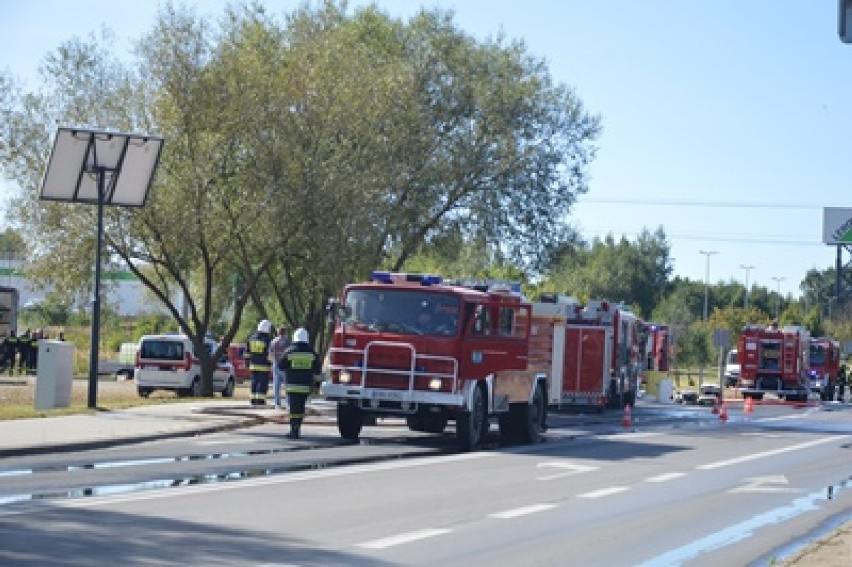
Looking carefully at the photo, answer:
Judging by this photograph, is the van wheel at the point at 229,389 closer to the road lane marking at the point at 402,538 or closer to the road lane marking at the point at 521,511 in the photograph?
the road lane marking at the point at 521,511

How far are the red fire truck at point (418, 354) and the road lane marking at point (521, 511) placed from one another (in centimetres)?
777

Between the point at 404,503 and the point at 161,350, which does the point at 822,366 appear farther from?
A: the point at 404,503

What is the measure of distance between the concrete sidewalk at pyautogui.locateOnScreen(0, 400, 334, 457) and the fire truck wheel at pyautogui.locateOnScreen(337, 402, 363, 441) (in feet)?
7.63

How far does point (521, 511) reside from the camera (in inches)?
609

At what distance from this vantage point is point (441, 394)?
78.4ft

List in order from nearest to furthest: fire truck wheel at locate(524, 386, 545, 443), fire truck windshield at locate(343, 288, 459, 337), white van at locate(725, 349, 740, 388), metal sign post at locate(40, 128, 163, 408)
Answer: fire truck windshield at locate(343, 288, 459, 337)
fire truck wheel at locate(524, 386, 545, 443)
metal sign post at locate(40, 128, 163, 408)
white van at locate(725, 349, 740, 388)

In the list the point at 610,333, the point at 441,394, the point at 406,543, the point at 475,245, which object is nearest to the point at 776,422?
the point at 610,333

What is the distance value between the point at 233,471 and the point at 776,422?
2517cm

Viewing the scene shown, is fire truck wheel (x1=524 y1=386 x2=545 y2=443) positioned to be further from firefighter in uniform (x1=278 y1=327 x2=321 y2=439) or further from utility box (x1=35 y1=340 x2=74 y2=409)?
utility box (x1=35 y1=340 x2=74 y2=409)

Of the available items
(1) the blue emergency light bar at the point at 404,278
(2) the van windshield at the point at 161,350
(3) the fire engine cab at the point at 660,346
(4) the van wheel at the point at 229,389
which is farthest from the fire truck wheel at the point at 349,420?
(3) the fire engine cab at the point at 660,346

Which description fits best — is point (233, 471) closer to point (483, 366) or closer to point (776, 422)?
point (483, 366)

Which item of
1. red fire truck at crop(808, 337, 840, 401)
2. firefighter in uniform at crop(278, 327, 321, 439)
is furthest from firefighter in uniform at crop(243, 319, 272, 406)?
red fire truck at crop(808, 337, 840, 401)

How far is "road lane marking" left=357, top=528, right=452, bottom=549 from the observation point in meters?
12.4

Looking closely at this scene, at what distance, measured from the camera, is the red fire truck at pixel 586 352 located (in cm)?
3972
